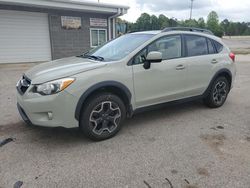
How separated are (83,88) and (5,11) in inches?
440

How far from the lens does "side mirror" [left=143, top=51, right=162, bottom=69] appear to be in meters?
3.65

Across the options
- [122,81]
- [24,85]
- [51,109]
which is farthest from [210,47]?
[24,85]

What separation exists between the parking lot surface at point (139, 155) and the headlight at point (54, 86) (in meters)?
0.76

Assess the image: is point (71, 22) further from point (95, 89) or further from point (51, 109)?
point (51, 109)

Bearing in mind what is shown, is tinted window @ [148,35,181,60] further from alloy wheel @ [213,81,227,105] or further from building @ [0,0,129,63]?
building @ [0,0,129,63]

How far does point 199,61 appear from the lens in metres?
4.55

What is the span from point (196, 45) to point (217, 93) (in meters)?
1.23

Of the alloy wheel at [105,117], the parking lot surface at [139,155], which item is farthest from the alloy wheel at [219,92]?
the alloy wheel at [105,117]

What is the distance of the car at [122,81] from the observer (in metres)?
3.18

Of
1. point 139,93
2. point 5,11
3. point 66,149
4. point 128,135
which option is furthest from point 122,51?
point 5,11

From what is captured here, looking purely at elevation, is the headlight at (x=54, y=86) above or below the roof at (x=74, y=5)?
below

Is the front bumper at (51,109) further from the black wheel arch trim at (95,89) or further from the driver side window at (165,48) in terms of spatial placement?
the driver side window at (165,48)

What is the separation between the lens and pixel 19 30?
12680 millimetres

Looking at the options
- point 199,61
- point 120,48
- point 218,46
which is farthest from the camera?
point 218,46
